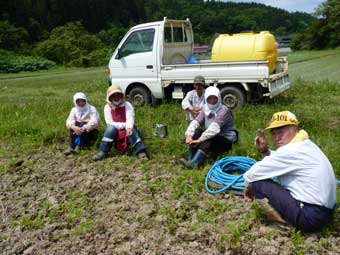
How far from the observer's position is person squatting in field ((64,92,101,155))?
20.5ft

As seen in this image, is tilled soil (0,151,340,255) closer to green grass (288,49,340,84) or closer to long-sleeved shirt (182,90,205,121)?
long-sleeved shirt (182,90,205,121)

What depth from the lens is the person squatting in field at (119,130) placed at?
588 centimetres

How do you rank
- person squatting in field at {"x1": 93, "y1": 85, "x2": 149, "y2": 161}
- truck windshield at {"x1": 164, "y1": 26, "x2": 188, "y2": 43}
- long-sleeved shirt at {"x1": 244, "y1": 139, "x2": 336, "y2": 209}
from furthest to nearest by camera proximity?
truck windshield at {"x1": 164, "y1": 26, "x2": 188, "y2": 43}
person squatting in field at {"x1": 93, "y1": 85, "x2": 149, "y2": 161}
long-sleeved shirt at {"x1": 244, "y1": 139, "x2": 336, "y2": 209}

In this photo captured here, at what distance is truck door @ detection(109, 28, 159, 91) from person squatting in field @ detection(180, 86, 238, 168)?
4010 mm

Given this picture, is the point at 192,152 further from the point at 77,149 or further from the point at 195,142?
the point at 77,149

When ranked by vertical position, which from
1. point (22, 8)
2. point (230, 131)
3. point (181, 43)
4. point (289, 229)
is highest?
point (22, 8)

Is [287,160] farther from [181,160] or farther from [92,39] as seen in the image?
[92,39]

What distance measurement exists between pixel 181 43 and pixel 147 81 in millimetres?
1434

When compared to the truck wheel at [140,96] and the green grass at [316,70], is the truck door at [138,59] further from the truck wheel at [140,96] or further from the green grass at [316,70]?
the green grass at [316,70]

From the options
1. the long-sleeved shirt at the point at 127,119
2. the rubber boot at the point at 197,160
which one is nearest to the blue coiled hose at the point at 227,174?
the rubber boot at the point at 197,160

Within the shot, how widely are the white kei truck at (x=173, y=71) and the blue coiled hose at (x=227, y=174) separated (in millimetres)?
3771

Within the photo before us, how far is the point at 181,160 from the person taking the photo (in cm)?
554

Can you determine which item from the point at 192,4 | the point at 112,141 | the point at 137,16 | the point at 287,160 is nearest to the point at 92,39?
the point at 137,16

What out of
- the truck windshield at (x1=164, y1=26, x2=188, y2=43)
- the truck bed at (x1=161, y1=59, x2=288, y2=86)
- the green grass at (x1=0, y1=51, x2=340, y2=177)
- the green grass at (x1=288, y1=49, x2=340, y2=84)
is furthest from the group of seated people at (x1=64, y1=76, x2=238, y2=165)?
the green grass at (x1=288, y1=49, x2=340, y2=84)
